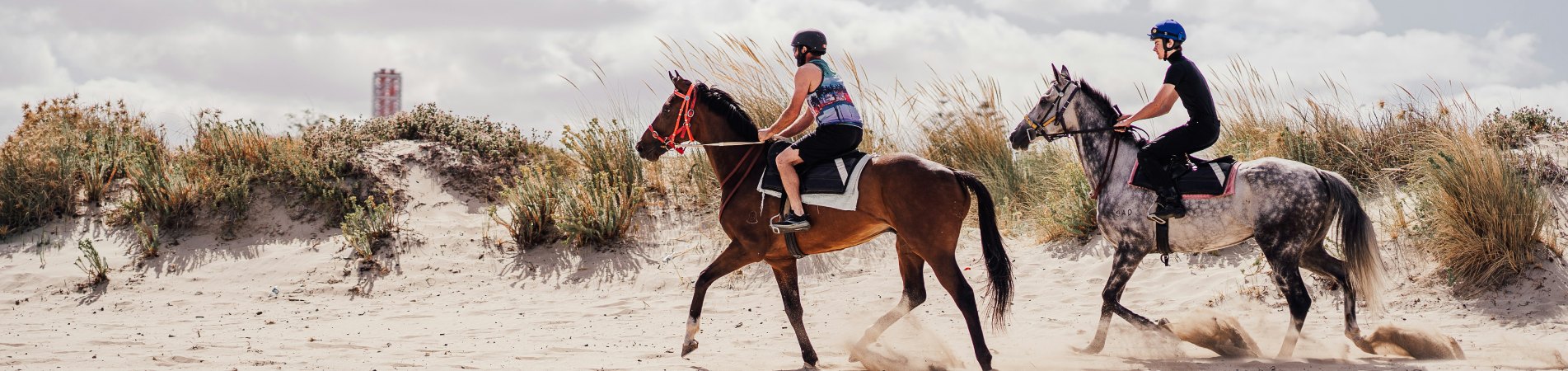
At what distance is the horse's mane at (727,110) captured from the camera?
672cm

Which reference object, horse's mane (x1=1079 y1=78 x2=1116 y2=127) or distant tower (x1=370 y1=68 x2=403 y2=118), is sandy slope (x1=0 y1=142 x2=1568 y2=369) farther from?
distant tower (x1=370 y1=68 x2=403 y2=118)

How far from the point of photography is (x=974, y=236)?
35.3ft

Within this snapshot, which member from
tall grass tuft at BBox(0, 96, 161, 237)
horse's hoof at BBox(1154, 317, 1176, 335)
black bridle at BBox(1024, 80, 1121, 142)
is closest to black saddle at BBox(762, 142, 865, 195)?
black bridle at BBox(1024, 80, 1121, 142)

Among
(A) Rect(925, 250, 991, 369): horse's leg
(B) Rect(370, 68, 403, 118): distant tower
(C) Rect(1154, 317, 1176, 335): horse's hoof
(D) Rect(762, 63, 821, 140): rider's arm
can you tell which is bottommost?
(C) Rect(1154, 317, 1176, 335): horse's hoof

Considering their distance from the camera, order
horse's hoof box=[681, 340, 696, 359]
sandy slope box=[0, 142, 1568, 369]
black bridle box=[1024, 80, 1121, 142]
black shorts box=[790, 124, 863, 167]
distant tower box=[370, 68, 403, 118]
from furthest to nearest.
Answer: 1. distant tower box=[370, 68, 403, 118]
2. sandy slope box=[0, 142, 1568, 369]
3. black bridle box=[1024, 80, 1121, 142]
4. horse's hoof box=[681, 340, 696, 359]
5. black shorts box=[790, 124, 863, 167]

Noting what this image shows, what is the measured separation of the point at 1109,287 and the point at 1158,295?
2453mm

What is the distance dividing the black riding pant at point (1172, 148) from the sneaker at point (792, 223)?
A: 2003mm

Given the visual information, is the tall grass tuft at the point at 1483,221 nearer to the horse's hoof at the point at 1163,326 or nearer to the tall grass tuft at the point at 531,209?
the horse's hoof at the point at 1163,326

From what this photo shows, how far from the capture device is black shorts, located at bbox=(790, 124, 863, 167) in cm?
617

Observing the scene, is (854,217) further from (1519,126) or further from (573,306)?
(1519,126)

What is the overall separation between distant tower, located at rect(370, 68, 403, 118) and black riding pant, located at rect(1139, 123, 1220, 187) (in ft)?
131

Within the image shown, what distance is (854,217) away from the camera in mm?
6203

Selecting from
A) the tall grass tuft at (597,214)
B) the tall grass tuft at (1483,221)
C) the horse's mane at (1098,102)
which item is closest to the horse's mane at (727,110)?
the horse's mane at (1098,102)

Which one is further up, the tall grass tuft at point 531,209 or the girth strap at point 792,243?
the tall grass tuft at point 531,209
